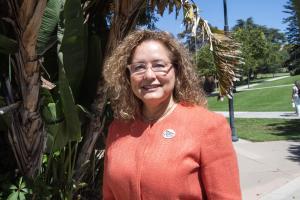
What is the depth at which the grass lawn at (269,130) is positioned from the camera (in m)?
13.7

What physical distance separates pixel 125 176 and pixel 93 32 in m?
3.17

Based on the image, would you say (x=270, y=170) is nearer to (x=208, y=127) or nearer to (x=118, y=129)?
(x=118, y=129)

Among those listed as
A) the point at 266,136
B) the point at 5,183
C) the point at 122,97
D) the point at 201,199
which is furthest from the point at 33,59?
the point at 266,136

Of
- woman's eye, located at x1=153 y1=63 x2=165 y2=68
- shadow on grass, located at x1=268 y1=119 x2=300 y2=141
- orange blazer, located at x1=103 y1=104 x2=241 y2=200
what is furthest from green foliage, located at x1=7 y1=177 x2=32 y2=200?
shadow on grass, located at x1=268 y1=119 x2=300 y2=141

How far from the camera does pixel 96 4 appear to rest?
5.03 meters

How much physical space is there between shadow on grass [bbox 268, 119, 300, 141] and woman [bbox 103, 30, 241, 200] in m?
11.9

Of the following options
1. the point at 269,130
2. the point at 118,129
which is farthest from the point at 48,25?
the point at 269,130

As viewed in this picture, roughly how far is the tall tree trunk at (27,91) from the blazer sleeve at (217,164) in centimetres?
220

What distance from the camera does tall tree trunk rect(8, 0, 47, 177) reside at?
12.0 feet

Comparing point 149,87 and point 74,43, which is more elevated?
point 74,43

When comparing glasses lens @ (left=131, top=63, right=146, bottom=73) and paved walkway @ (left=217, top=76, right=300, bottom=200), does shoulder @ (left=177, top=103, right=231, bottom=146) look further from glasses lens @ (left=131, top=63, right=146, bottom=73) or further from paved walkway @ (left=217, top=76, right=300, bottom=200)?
paved walkway @ (left=217, top=76, right=300, bottom=200)

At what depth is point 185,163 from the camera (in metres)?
1.93

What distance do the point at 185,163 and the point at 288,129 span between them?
14538 millimetres

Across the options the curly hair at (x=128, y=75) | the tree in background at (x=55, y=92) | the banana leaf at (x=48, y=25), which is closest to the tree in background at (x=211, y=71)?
the curly hair at (x=128, y=75)
